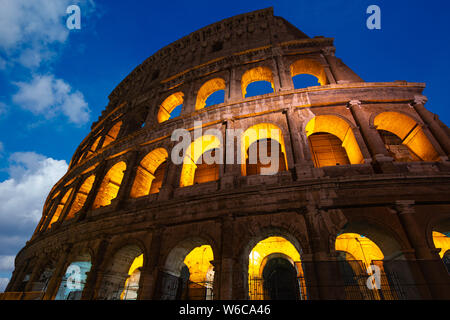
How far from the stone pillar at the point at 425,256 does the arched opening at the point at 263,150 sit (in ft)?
13.6

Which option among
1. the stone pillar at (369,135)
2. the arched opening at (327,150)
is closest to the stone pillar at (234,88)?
the arched opening at (327,150)

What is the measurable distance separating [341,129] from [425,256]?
5049 mm

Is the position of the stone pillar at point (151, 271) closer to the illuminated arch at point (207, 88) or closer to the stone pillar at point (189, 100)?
the stone pillar at point (189, 100)

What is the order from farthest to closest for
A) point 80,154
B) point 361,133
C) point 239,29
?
point 80,154 → point 239,29 → point 361,133

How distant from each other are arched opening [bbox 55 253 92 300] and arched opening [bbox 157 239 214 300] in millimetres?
4400

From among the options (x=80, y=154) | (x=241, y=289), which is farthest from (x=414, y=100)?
(x=80, y=154)

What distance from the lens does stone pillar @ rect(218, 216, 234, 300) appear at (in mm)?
5979

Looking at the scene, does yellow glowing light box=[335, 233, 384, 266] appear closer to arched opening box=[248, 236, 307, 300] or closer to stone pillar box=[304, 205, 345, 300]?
arched opening box=[248, 236, 307, 300]

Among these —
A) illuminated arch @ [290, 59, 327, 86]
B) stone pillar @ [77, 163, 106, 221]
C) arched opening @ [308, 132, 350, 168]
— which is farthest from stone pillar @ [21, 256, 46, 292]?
illuminated arch @ [290, 59, 327, 86]

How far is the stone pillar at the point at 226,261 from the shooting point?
598cm

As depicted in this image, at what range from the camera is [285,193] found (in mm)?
6992

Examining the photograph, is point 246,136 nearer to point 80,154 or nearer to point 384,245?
point 384,245

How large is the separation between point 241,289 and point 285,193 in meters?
3.07
